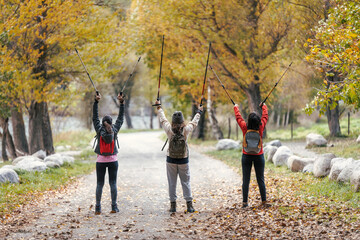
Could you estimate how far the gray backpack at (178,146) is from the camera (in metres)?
8.11

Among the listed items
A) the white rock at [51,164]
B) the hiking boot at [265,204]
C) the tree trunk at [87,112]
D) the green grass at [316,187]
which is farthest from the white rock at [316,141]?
the tree trunk at [87,112]

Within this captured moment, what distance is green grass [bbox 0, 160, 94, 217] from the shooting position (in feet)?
29.9

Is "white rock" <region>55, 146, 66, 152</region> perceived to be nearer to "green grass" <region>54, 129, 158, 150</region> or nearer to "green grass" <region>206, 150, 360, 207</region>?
"green grass" <region>54, 129, 158, 150</region>

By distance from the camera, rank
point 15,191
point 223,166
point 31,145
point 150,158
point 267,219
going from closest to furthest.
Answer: point 267,219 < point 15,191 < point 223,166 < point 31,145 < point 150,158

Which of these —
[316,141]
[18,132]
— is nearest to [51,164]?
[18,132]

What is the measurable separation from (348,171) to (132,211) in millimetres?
4696

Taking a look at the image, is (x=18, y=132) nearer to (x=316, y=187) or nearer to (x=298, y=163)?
(x=298, y=163)

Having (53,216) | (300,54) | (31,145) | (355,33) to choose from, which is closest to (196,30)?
(300,54)

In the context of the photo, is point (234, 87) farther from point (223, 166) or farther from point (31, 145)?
point (31, 145)

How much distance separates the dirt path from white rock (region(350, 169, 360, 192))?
8.69 feet

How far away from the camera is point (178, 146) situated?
8.11 meters

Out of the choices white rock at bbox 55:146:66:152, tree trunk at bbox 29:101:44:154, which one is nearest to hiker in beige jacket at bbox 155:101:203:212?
tree trunk at bbox 29:101:44:154

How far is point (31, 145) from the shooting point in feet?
59.9

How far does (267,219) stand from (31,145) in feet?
43.9
